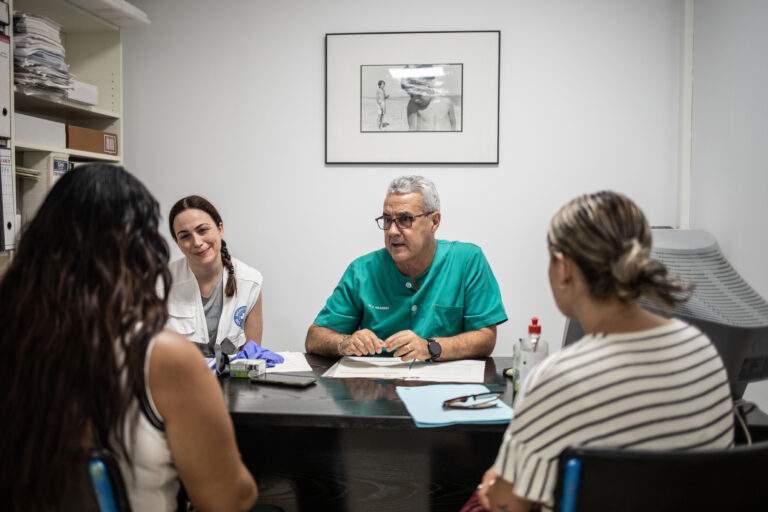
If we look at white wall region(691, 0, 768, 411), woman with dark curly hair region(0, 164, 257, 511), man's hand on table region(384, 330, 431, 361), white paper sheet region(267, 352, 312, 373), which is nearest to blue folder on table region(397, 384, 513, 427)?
man's hand on table region(384, 330, 431, 361)

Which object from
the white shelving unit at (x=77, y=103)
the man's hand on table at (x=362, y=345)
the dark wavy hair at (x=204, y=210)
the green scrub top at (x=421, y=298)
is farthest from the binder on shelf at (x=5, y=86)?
the man's hand on table at (x=362, y=345)

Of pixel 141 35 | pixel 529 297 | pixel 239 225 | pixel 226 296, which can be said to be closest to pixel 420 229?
pixel 226 296

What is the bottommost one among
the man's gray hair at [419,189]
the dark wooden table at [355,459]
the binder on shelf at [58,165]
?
the dark wooden table at [355,459]

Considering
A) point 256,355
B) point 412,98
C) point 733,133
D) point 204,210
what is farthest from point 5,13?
point 733,133

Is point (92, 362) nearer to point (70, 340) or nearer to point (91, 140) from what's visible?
point (70, 340)

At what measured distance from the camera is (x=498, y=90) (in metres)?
2.98

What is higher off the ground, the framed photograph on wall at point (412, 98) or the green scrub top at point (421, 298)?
the framed photograph on wall at point (412, 98)

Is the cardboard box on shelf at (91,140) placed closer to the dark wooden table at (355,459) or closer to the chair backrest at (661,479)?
the dark wooden table at (355,459)

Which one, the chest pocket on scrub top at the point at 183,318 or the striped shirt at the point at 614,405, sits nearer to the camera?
the striped shirt at the point at 614,405

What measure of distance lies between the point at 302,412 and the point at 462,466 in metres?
0.46

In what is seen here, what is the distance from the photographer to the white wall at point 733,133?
85.0 inches

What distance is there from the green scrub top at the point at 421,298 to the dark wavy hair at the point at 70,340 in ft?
4.33

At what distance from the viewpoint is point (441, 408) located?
55.6 inches

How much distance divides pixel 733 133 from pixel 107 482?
2.49m
